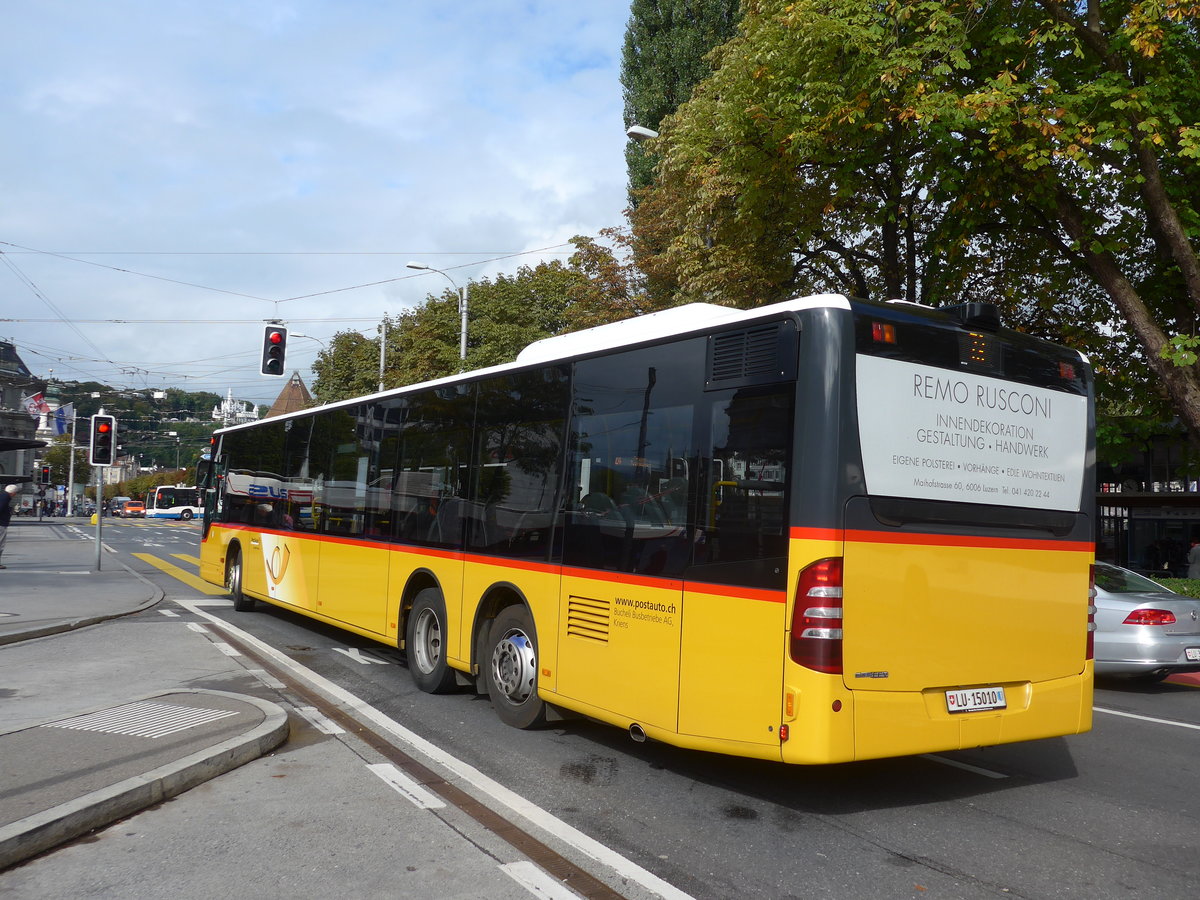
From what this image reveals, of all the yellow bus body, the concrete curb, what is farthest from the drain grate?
the yellow bus body

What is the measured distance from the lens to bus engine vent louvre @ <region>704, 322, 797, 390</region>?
546 cm

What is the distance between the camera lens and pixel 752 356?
567cm

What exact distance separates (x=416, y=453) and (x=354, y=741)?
3251 millimetres

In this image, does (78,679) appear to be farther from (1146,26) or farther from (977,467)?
(1146,26)

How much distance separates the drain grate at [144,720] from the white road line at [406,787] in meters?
1.50

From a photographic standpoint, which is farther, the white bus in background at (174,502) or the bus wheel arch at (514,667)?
the white bus in background at (174,502)

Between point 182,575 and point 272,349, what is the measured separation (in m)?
6.35

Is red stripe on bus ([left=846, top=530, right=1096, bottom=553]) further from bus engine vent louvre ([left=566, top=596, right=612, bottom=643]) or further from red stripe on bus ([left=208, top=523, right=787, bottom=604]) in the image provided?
bus engine vent louvre ([left=566, top=596, right=612, bottom=643])

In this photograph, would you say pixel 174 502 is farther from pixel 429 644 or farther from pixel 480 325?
pixel 429 644

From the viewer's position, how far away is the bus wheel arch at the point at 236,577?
51.6ft

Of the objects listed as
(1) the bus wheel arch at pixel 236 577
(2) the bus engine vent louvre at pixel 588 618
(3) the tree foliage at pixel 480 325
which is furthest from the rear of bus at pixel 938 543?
(3) the tree foliage at pixel 480 325

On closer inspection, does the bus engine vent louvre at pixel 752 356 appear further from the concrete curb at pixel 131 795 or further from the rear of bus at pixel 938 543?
the concrete curb at pixel 131 795

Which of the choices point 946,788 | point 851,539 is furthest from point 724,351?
point 946,788

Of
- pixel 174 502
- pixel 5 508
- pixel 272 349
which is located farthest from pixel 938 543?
pixel 174 502
